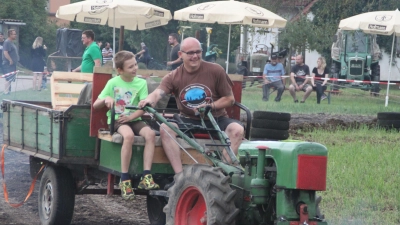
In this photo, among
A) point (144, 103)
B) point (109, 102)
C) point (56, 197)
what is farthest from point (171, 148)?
point (56, 197)

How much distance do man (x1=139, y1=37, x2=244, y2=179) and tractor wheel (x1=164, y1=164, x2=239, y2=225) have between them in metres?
0.97

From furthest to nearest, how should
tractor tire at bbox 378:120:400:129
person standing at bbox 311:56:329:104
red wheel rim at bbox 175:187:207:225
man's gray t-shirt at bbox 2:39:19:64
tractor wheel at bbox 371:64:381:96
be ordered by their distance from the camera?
tractor wheel at bbox 371:64:381:96 < person standing at bbox 311:56:329:104 < man's gray t-shirt at bbox 2:39:19:64 < tractor tire at bbox 378:120:400:129 < red wheel rim at bbox 175:187:207:225

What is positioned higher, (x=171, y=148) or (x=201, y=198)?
(x=171, y=148)

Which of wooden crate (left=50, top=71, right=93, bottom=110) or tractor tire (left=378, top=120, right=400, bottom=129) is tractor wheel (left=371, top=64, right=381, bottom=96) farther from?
wooden crate (left=50, top=71, right=93, bottom=110)

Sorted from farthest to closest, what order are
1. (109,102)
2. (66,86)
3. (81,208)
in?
(66,86)
(81,208)
(109,102)

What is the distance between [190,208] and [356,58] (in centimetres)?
2437

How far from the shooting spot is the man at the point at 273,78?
24.5 metres

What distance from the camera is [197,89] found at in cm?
712

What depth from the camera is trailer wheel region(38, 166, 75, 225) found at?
765 centimetres

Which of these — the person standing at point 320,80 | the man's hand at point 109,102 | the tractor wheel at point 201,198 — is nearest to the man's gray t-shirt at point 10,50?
the person standing at point 320,80

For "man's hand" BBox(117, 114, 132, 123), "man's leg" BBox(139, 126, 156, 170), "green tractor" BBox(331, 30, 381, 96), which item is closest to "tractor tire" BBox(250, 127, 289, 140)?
"man's hand" BBox(117, 114, 132, 123)

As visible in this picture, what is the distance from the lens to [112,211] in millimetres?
8766

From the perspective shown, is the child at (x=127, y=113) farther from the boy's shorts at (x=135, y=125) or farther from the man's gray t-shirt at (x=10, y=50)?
the man's gray t-shirt at (x=10, y=50)

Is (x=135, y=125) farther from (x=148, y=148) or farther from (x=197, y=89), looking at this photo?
(x=197, y=89)
